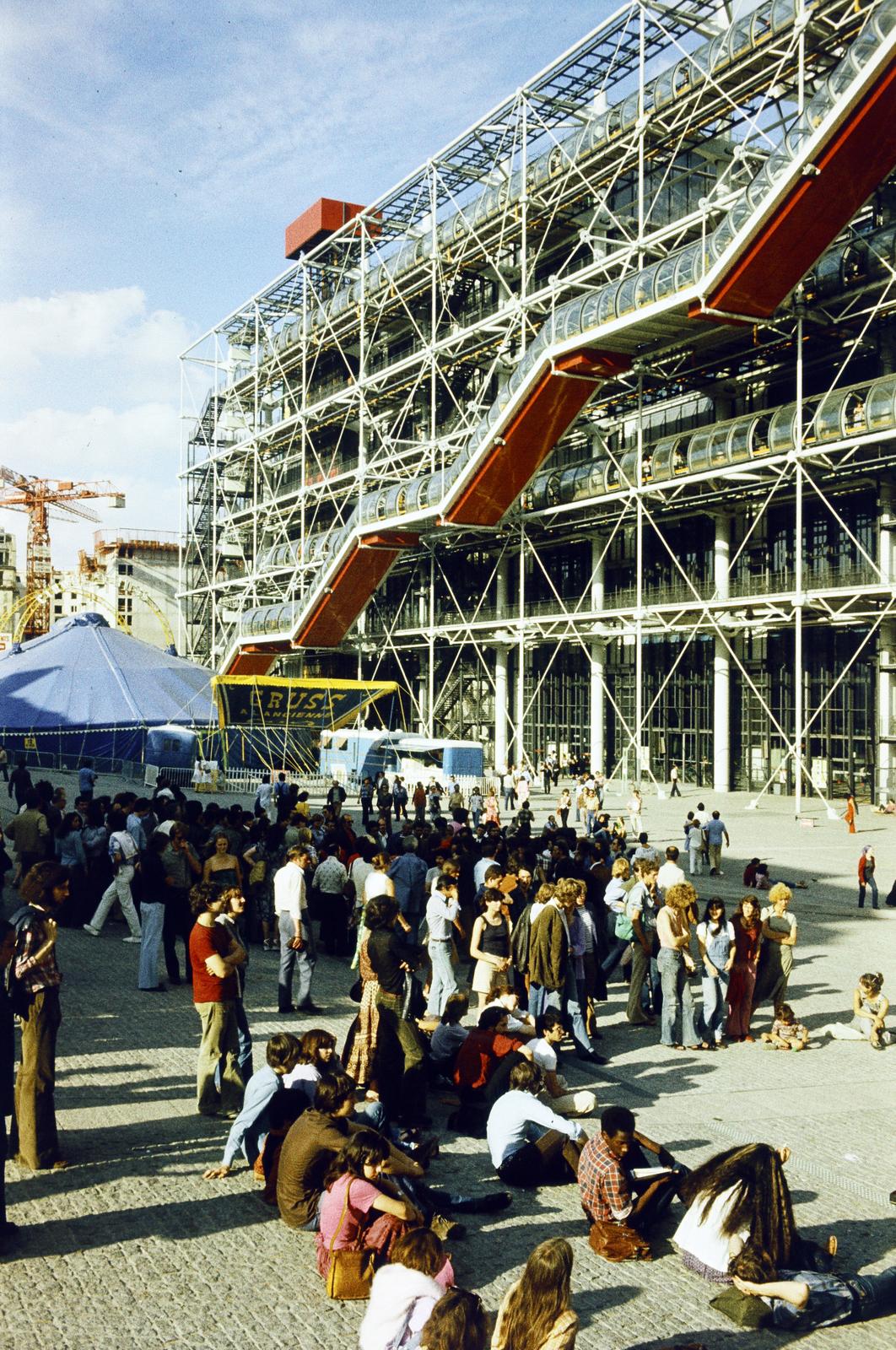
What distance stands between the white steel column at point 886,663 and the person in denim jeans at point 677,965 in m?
21.2

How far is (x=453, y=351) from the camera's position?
40.4 metres

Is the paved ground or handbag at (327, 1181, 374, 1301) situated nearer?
the paved ground

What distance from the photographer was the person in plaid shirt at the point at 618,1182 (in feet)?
19.2

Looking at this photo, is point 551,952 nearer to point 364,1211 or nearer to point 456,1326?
point 364,1211

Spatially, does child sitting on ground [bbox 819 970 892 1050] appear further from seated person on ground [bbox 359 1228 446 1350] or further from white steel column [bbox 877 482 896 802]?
white steel column [bbox 877 482 896 802]

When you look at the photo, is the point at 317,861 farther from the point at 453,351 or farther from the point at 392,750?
the point at 453,351

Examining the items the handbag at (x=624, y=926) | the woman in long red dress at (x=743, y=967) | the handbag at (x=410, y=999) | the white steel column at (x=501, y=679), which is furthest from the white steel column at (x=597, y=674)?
the handbag at (x=410, y=999)

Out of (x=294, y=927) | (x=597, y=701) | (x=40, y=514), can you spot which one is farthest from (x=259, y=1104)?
(x=40, y=514)

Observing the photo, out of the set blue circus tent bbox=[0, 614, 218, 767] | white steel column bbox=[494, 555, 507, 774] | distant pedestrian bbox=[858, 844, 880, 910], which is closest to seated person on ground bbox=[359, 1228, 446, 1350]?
distant pedestrian bbox=[858, 844, 880, 910]

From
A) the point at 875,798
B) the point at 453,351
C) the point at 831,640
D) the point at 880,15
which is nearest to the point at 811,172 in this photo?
the point at 880,15

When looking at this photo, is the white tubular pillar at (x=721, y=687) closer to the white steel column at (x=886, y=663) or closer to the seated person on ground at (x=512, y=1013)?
the white steel column at (x=886, y=663)

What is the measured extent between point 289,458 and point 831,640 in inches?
1208

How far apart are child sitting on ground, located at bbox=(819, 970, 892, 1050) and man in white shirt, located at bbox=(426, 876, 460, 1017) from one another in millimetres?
3303

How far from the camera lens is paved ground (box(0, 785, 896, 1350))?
5.06 m
